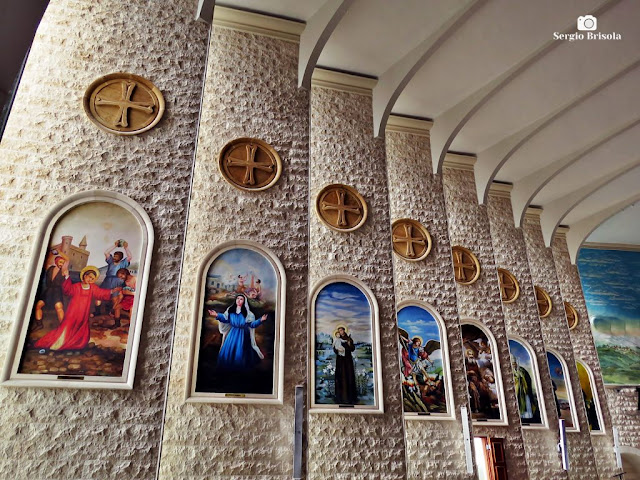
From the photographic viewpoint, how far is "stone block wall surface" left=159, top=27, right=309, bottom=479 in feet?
15.4

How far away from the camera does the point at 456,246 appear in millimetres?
9086

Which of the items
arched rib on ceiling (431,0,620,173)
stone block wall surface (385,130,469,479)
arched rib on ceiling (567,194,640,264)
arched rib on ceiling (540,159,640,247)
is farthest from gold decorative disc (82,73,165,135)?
arched rib on ceiling (567,194,640,264)

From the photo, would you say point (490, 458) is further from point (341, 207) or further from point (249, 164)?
point (249, 164)

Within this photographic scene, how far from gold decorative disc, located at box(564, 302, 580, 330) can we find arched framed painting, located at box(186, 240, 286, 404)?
911 cm

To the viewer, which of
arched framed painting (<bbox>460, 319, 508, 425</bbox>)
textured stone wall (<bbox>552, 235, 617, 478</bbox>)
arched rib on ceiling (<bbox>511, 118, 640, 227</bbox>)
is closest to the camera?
arched framed painting (<bbox>460, 319, 508, 425</bbox>)

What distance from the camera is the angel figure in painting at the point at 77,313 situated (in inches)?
161

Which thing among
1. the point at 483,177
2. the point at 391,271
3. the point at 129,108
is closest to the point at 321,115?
the point at 391,271

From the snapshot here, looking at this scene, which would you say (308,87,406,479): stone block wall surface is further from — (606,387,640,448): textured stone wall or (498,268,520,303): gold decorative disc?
(606,387,640,448): textured stone wall

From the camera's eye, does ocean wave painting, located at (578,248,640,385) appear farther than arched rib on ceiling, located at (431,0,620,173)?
Yes

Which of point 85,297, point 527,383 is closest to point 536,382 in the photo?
point 527,383

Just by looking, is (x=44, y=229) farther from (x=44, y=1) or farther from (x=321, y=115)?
(x=321, y=115)

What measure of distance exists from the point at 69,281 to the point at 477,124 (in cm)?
767

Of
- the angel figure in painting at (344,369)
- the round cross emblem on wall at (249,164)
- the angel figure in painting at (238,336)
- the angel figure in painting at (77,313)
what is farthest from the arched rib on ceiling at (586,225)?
the angel figure in painting at (77,313)

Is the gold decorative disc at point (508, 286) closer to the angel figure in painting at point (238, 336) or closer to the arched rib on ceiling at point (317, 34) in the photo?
the arched rib on ceiling at point (317, 34)
